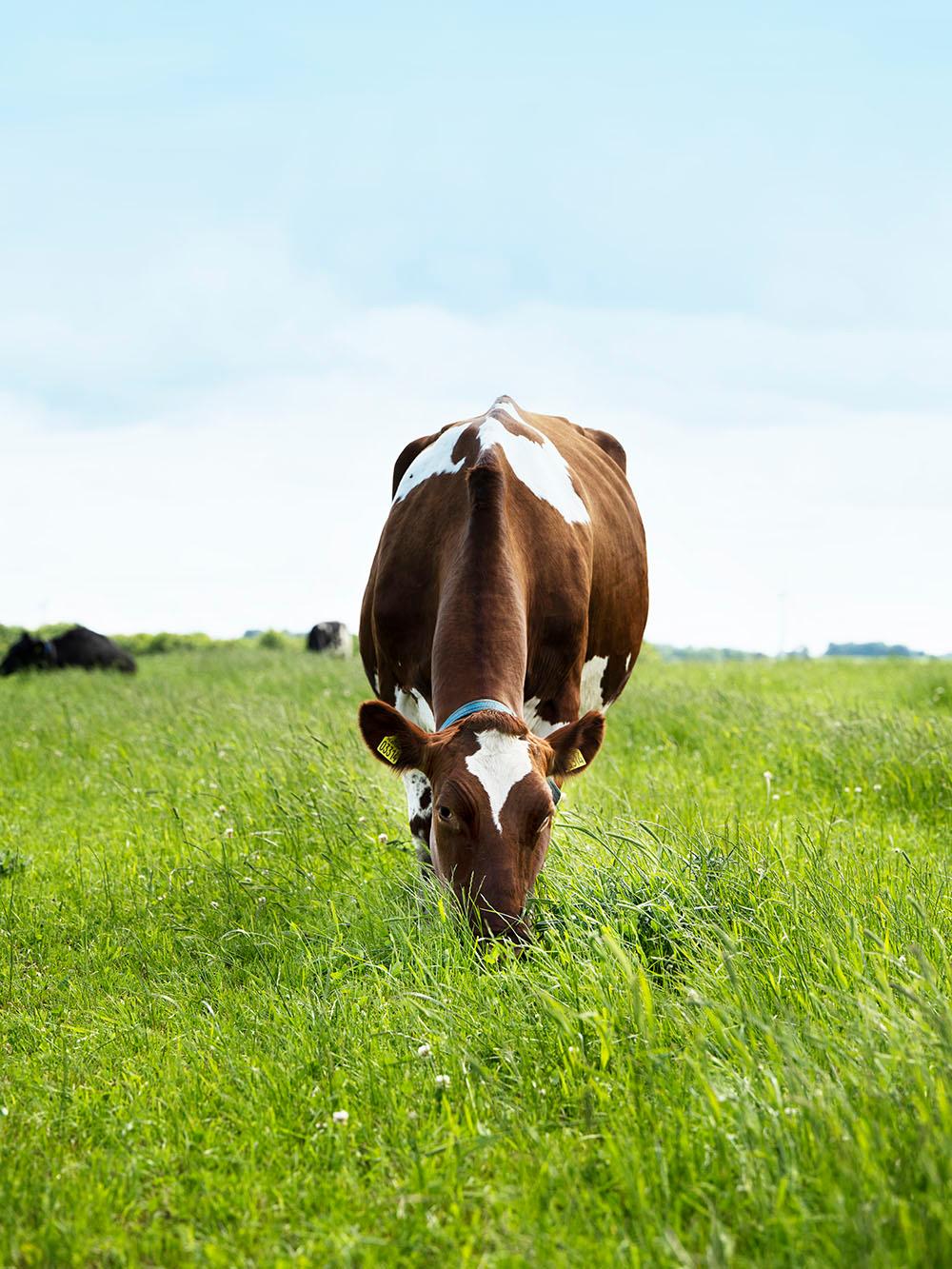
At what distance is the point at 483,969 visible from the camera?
362 centimetres

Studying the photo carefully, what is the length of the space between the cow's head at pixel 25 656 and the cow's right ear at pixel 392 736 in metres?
22.5

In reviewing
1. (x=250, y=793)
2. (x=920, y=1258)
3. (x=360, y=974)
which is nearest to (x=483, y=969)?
(x=360, y=974)

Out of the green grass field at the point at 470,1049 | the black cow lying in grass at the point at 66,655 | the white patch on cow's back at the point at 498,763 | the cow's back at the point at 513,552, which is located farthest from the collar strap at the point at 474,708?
the black cow lying in grass at the point at 66,655

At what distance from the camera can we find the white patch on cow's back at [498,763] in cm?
395

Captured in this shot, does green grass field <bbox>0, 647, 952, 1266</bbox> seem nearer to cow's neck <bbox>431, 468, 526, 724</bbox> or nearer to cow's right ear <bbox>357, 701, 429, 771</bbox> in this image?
cow's right ear <bbox>357, 701, 429, 771</bbox>

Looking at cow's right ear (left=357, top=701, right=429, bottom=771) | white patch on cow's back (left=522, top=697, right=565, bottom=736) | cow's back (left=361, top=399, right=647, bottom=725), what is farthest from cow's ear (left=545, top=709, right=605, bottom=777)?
white patch on cow's back (left=522, top=697, right=565, bottom=736)

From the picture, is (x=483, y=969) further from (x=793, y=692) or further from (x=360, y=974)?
(x=793, y=692)

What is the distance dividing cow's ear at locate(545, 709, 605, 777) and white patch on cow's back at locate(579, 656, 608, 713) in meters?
1.79

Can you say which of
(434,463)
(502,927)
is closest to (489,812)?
(502,927)

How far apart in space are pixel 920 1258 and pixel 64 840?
233 inches

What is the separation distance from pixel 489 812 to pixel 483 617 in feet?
3.65

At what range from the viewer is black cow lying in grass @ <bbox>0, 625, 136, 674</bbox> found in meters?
25.1

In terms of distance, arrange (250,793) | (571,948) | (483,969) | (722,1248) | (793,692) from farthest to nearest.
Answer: (793,692) → (250,793) → (571,948) → (483,969) → (722,1248)

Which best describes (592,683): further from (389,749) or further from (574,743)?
(389,749)
